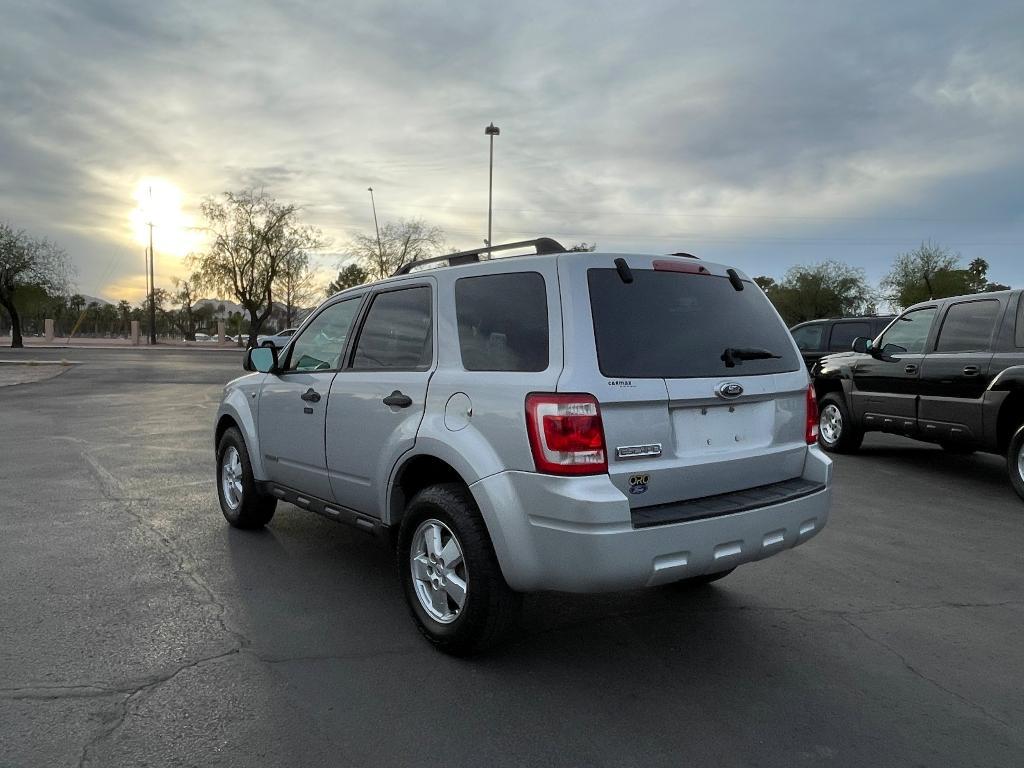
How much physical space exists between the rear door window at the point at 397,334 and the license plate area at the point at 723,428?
1.32 m

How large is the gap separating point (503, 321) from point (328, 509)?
1828mm

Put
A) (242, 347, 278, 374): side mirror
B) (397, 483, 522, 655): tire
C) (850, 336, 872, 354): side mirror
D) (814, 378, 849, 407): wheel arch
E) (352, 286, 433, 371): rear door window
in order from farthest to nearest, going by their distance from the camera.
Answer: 1. (814, 378, 849, 407): wheel arch
2. (850, 336, 872, 354): side mirror
3. (242, 347, 278, 374): side mirror
4. (352, 286, 433, 371): rear door window
5. (397, 483, 522, 655): tire

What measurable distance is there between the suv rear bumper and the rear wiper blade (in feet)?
2.39

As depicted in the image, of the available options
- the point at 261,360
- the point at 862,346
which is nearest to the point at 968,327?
the point at 862,346

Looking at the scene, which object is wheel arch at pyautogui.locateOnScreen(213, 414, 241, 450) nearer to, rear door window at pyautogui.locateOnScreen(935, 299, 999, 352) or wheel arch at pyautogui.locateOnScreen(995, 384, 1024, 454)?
wheel arch at pyautogui.locateOnScreen(995, 384, 1024, 454)

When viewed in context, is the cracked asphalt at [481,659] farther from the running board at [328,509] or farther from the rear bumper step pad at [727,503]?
the rear bumper step pad at [727,503]

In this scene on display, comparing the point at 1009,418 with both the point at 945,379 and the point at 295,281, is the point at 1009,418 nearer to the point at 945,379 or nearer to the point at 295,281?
the point at 945,379

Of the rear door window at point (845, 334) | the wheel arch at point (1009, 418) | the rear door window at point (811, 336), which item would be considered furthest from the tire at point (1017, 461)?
the rear door window at point (811, 336)

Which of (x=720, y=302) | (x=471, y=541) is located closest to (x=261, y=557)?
(x=471, y=541)

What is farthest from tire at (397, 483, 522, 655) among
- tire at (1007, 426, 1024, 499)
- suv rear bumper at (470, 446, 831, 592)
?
tire at (1007, 426, 1024, 499)

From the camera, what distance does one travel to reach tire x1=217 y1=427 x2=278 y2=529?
224 inches

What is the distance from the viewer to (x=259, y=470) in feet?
18.2

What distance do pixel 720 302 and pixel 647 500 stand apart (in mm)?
1155

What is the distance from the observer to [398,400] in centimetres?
402
